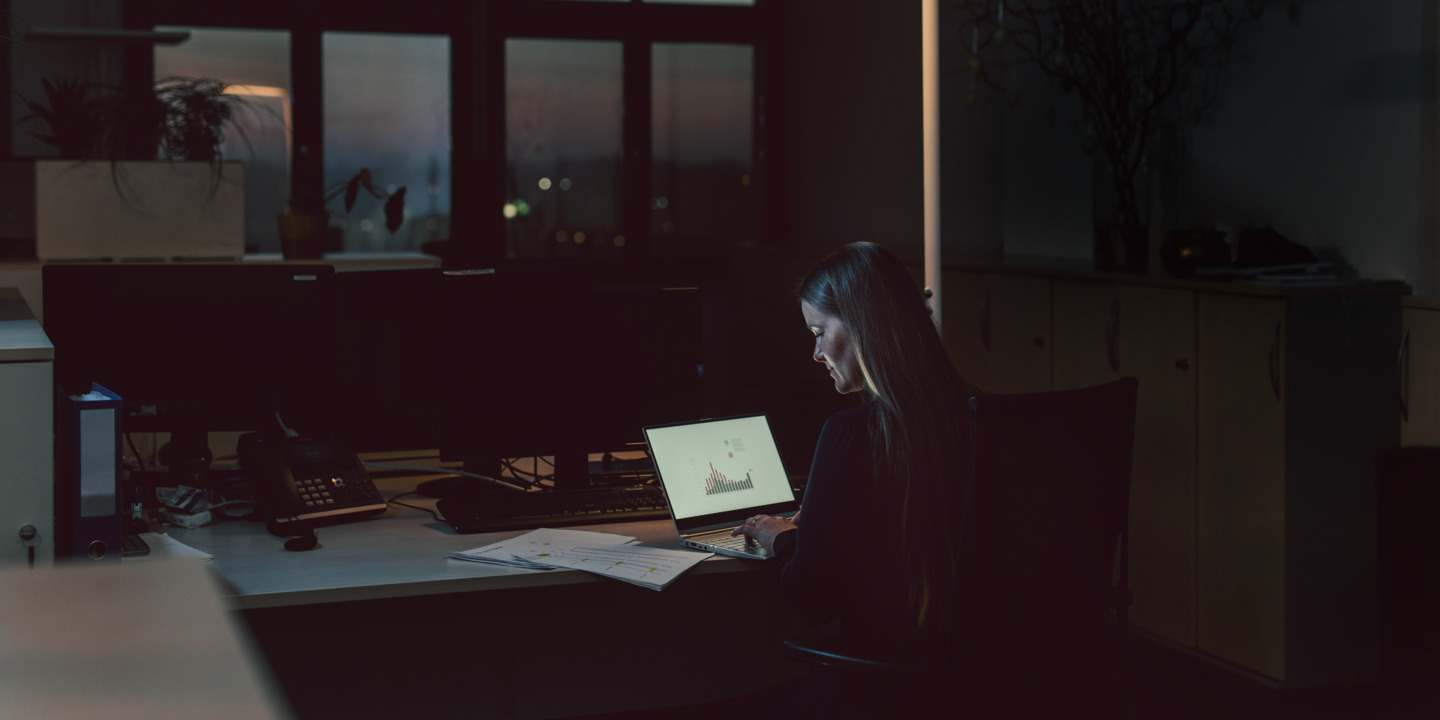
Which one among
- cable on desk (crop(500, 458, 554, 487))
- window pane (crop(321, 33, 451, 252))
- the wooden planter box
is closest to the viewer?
cable on desk (crop(500, 458, 554, 487))

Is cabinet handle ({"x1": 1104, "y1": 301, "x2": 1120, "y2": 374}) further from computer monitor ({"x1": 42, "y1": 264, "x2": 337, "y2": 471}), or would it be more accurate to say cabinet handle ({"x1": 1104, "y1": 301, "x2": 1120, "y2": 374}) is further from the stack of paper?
computer monitor ({"x1": 42, "y1": 264, "x2": 337, "y2": 471})

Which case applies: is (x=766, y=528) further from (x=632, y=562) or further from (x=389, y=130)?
(x=389, y=130)

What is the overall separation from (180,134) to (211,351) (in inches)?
46.6

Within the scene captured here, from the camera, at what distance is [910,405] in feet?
5.92

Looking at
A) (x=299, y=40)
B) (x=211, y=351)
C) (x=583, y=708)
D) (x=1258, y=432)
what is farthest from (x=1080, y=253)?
(x=299, y=40)

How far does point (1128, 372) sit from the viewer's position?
Result: 11.6 feet

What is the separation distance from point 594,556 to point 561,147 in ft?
15.4

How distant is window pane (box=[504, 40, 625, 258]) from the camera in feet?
20.8

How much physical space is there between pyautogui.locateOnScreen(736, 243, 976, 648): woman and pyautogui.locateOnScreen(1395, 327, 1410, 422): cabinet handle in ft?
5.73

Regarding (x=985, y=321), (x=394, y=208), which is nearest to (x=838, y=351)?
(x=394, y=208)

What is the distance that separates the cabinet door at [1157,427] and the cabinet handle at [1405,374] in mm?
487

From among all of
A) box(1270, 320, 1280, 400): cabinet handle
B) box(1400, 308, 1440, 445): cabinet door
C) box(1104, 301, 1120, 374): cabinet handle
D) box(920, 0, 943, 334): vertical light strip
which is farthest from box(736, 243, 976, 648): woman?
box(1104, 301, 1120, 374): cabinet handle

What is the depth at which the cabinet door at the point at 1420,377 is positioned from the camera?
9.61ft

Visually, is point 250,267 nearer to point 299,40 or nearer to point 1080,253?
point 1080,253
